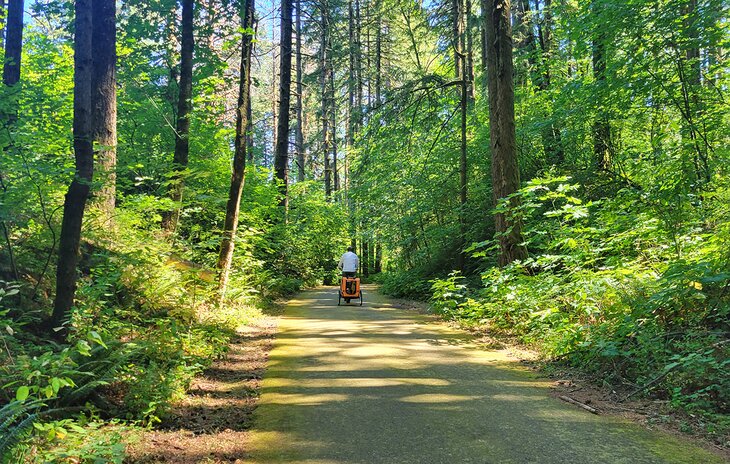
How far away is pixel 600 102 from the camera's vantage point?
9242 millimetres

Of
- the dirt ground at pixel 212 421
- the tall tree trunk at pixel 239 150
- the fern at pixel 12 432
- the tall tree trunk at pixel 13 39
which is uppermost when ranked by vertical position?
the tall tree trunk at pixel 13 39

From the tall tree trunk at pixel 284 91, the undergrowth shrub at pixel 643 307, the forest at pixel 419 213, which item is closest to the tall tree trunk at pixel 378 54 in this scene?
the tall tree trunk at pixel 284 91

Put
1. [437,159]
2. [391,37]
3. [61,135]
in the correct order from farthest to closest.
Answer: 1. [391,37]
2. [437,159]
3. [61,135]

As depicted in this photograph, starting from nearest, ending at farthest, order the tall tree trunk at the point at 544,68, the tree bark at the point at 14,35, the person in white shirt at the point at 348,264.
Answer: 1. the tree bark at the point at 14,35
2. the tall tree trunk at the point at 544,68
3. the person in white shirt at the point at 348,264

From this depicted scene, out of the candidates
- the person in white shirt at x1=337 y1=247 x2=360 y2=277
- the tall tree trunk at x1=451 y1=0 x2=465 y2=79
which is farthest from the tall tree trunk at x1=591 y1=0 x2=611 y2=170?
the person in white shirt at x1=337 y1=247 x2=360 y2=277

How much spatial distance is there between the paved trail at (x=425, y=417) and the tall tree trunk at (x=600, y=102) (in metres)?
5.95

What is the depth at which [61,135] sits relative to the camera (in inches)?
424

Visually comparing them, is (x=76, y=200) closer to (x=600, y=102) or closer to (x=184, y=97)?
(x=184, y=97)

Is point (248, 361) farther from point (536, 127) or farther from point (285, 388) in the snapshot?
point (536, 127)

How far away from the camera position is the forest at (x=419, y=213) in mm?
4398

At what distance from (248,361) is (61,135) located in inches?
316

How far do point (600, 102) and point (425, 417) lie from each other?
26.0 ft

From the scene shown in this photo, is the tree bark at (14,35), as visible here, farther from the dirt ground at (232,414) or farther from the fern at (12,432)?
the fern at (12,432)

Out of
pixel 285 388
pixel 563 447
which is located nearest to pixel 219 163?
pixel 285 388
